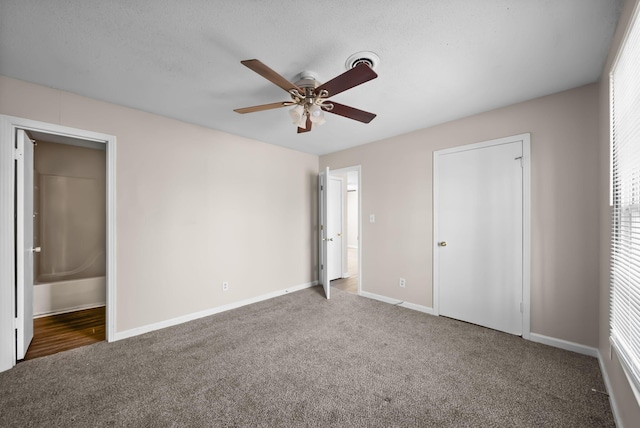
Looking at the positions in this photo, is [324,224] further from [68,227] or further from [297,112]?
[68,227]

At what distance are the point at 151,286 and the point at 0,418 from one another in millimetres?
1337

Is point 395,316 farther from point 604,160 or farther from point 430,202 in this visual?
point 604,160

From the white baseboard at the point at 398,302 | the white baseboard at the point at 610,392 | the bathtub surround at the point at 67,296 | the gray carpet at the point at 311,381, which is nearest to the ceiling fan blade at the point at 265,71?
the gray carpet at the point at 311,381

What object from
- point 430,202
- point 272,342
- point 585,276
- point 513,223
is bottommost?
point 272,342

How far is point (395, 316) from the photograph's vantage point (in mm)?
3213

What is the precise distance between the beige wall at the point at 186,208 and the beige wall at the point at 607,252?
3587mm

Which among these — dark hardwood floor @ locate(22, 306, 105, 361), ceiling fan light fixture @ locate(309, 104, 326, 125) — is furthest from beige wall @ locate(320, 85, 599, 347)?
dark hardwood floor @ locate(22, 306, 105, 361)

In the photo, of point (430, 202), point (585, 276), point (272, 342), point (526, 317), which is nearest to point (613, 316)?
point (585, 276)

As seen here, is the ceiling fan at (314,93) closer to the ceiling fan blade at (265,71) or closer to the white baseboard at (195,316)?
the ceiling fan blade at (265,71)

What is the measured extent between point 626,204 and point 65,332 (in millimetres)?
5102

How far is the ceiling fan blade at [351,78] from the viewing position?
151 cm

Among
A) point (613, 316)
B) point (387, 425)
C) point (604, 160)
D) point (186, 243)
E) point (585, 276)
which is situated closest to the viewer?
point (387, 425)

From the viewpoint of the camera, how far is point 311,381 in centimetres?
196

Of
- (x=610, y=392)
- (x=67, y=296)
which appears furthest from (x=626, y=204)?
(x=67, y=296)
